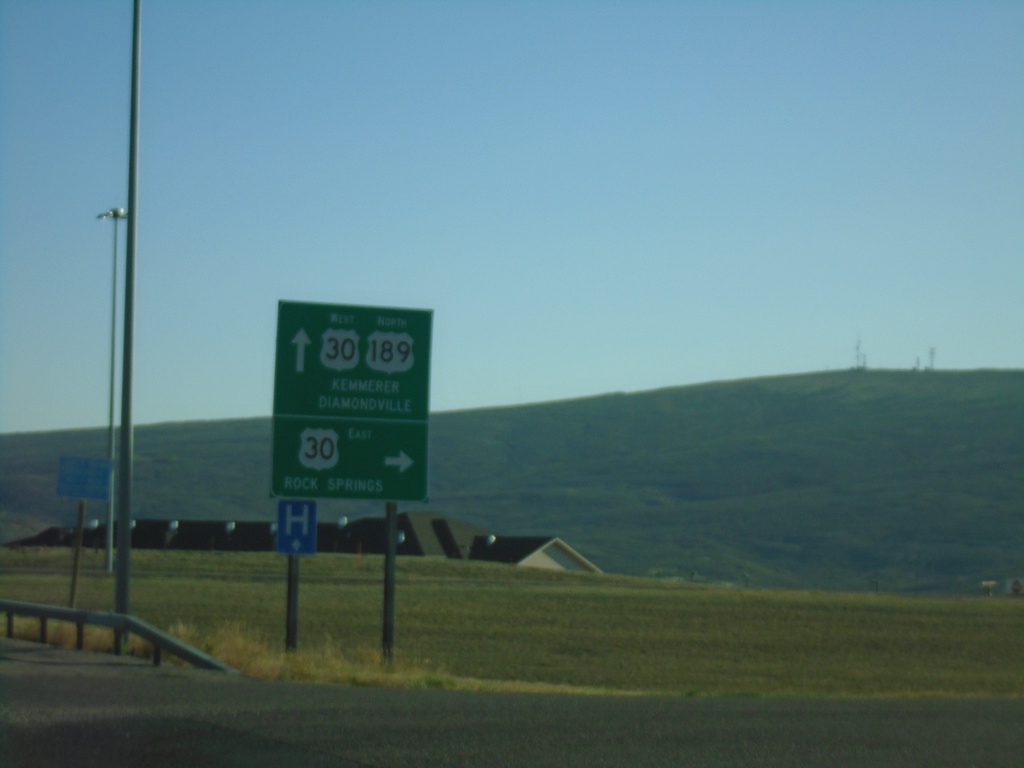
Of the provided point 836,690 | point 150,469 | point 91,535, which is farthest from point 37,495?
point 836,690

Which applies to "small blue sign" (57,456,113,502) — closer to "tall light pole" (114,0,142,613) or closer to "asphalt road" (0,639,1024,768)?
"tall light pole" (114,0,142,613)

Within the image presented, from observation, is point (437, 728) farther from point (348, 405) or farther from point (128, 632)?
point (348, 405)

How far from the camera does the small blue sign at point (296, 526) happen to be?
18.2 metres

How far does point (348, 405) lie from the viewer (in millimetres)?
18656

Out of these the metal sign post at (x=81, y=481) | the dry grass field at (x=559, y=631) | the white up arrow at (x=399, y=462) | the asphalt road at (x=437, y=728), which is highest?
the white up arrow at (x=399, y=462)

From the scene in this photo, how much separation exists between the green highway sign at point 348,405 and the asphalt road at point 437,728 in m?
5.03

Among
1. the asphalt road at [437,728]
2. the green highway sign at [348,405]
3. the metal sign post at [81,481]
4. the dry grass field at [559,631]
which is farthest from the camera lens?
the dry grass field at [559,631]

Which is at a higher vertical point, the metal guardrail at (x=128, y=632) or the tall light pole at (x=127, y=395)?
the tall light pole at (x=127, y=395)

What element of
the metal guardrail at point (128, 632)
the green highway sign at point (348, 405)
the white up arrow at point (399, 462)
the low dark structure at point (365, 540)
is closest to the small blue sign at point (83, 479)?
the metal guardrail at point (128, 632)

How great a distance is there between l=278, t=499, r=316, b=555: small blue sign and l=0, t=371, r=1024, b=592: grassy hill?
3003 inches

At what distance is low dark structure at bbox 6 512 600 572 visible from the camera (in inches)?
3209

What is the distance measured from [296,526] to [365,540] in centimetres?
6475

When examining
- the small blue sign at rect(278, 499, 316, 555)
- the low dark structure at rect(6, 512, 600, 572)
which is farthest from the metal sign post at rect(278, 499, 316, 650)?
the low dark structure at rect(6, 512, 600, 572)

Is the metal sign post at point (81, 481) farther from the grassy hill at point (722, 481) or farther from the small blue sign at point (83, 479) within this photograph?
the grassy hill at point (722, 481)
